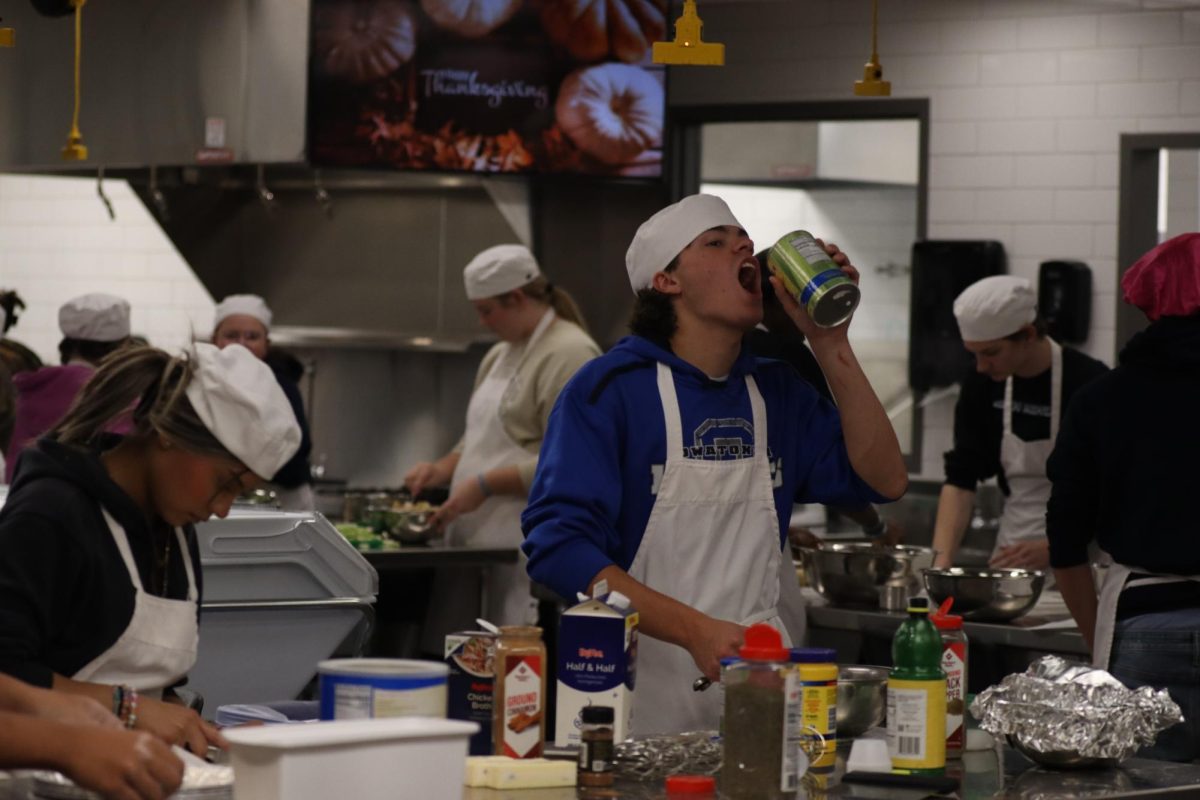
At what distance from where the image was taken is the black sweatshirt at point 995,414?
18.7ft

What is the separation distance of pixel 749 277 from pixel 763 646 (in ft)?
3.80

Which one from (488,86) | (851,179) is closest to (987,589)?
(488,86)

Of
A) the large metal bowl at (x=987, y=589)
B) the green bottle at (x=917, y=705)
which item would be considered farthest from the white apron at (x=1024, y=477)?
the green bottle at (x=917, y=705)

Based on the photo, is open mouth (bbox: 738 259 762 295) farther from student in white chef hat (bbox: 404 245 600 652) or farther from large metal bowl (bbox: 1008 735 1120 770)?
student in white chef hat (bbox: 404 245 600 652)

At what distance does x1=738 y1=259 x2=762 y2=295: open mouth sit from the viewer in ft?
11.9

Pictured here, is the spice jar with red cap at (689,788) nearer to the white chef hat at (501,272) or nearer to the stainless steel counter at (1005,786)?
the stainless steel counter at (1005,786)

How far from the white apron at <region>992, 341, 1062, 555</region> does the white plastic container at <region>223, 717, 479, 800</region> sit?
3735 mm

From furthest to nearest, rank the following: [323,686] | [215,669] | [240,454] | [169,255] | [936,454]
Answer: [169,255] → [936,454] → [215,669] → [240,454] → [323,686]

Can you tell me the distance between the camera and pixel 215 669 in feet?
14.7

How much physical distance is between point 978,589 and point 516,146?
347 centimetres

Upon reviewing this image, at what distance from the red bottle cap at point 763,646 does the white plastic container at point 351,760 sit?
1.61ft

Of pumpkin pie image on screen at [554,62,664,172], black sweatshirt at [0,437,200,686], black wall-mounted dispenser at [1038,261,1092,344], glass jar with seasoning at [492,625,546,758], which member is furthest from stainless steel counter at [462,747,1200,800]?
pumpkin pie image on screen at [554,62,664,172]

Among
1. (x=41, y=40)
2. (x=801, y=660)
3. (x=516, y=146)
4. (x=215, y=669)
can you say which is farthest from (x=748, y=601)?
(x=41, y=40)

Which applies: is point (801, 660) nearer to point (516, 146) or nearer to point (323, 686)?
point (323, 686)
